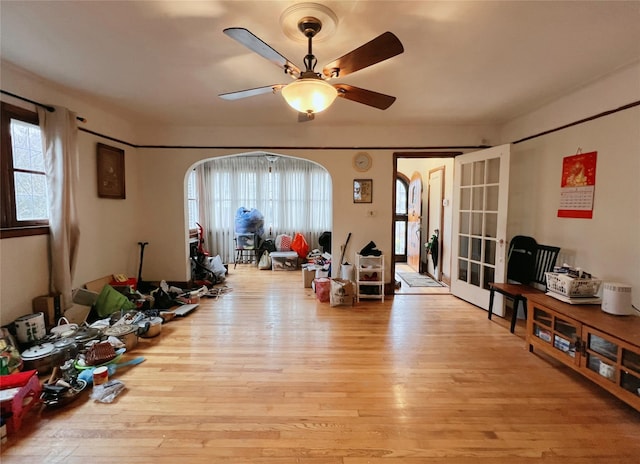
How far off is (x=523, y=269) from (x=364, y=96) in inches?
109

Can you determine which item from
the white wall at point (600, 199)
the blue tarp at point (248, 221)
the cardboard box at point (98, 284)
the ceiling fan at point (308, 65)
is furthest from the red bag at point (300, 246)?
the ceiling fan at point (308, 65)

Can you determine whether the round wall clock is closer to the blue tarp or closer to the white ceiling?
the white ceiling

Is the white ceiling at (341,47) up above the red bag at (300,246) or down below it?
above

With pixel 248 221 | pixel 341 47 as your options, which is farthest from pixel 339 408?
pixel 248 221

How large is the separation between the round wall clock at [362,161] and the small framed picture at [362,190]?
17 centimetres

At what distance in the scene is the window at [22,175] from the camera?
246 cm

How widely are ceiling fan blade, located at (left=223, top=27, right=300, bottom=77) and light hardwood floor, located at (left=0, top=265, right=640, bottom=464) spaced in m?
2.15

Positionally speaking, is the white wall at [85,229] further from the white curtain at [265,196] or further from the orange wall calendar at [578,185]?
the orange wall calendar at [578,185]

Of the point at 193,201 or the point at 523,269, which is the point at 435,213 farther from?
the point at 193,201

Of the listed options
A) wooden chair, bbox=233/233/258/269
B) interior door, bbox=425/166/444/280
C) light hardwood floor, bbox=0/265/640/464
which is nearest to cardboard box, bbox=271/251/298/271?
wooden chair, bbox=233/233/258/269

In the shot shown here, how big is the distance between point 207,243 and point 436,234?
191 inches

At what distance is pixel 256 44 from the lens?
5.16ft

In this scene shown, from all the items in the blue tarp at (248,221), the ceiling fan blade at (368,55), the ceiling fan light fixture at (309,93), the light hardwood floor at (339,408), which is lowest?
the light hardwood floor at (339,408)

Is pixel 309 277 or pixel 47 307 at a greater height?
pixel 47 307
